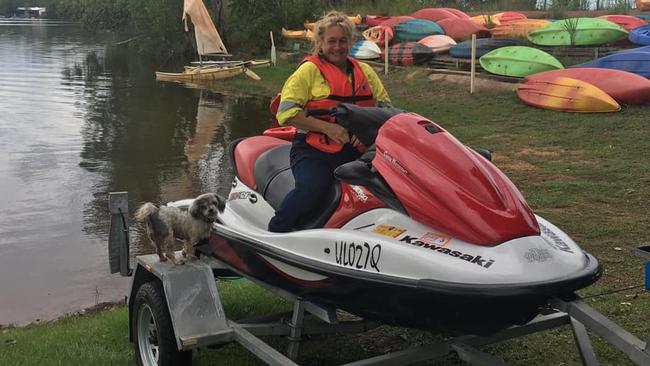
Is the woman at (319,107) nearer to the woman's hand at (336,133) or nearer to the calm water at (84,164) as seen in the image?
the woman's hand at (336,133)

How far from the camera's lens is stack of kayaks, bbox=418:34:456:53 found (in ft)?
76.4

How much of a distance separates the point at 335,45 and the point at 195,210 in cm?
129

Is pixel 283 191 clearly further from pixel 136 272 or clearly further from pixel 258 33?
pixel 258 33

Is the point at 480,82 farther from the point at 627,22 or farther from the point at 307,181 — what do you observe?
the point at 307,181

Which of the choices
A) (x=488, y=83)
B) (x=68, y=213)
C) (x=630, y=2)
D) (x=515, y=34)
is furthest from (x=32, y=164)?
(x=630, y=2)

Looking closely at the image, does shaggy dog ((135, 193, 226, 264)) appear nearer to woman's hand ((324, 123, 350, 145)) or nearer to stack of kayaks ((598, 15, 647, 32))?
woman's hand ((324, 123, 350, 145))

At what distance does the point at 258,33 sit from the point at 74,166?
2513cm

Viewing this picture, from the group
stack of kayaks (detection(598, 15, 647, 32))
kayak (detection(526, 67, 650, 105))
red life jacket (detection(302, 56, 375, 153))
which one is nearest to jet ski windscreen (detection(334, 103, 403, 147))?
red life jacket (detection(302, 56, 375, 153))

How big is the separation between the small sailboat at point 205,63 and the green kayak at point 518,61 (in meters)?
11.7

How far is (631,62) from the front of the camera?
48.9ft

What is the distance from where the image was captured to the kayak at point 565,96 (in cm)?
1372

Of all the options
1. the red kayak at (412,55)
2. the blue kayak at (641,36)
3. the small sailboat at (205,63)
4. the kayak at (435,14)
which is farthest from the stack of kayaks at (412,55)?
the kayak at (435,14)

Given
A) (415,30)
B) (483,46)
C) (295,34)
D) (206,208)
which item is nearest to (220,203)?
(206,208)

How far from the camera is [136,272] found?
14.9ft
